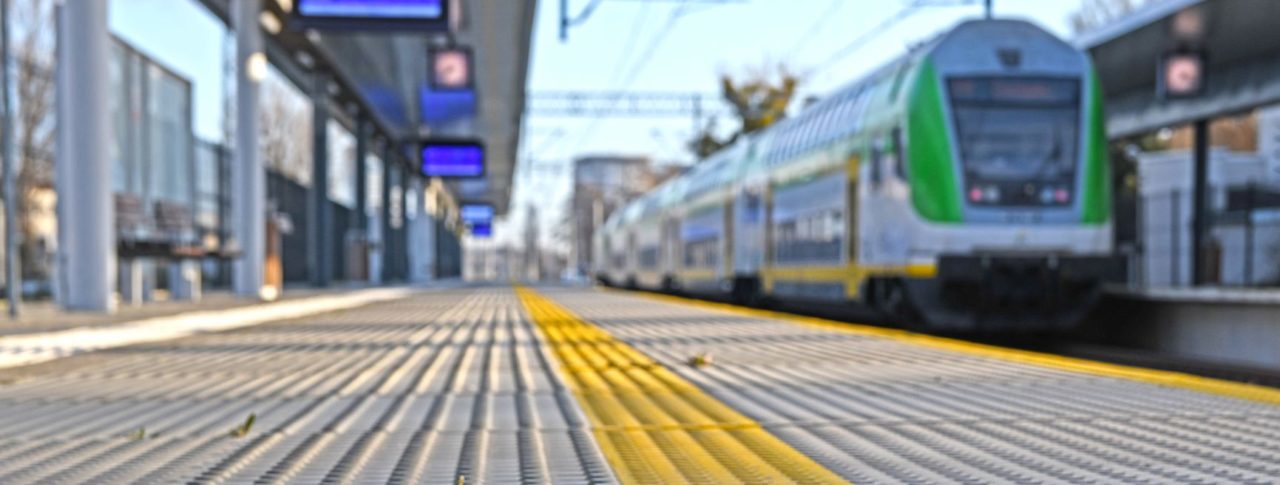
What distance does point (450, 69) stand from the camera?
23.7m

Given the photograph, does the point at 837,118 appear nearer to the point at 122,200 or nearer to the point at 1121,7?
the point at 122,200

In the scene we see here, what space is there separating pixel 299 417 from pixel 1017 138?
34.1ft

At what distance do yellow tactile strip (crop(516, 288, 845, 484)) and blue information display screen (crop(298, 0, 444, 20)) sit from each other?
11.0 m

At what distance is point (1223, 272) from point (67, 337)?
16.7m

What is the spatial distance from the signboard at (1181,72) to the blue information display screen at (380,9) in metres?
9.95

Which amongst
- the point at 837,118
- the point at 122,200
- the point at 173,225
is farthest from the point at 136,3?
the point at 837,118

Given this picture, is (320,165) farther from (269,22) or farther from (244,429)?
(244,429)

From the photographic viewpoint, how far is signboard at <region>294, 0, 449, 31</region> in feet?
56.4

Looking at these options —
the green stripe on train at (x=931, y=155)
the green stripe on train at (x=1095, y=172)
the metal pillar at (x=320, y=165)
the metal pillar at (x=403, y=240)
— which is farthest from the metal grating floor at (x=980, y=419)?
the metal pillar at (x=403, y=240)

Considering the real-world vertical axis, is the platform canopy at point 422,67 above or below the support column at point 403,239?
above

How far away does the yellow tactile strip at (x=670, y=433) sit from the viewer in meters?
3.50

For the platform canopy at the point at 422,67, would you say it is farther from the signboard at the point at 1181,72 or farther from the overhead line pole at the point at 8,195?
the signboard at the point at 1181,72

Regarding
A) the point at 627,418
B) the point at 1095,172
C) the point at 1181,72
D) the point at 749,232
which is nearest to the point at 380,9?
the point at 749,232

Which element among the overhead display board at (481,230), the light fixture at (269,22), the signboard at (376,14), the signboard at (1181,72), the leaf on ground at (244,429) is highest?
the light fixture at (269,22)
